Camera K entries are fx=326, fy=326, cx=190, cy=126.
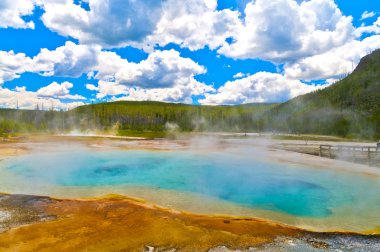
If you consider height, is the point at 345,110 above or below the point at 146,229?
above

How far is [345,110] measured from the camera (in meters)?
79.6

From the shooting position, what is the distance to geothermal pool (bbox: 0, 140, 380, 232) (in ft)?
45.8

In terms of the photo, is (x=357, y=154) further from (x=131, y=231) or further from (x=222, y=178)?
(x=131, y=231)

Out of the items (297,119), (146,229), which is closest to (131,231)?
(146,229)

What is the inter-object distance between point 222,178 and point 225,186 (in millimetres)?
2736

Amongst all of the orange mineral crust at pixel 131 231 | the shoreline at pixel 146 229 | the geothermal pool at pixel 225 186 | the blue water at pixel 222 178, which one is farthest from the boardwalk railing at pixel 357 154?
the orange mineral crust at pixel 131 231

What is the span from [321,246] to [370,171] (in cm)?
1727

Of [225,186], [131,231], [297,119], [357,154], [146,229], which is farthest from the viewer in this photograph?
[297,119]

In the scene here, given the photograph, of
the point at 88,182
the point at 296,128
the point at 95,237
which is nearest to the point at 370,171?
the point at 88,182

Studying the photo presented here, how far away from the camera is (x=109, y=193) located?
16812mm

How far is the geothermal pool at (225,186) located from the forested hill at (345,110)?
40.1m

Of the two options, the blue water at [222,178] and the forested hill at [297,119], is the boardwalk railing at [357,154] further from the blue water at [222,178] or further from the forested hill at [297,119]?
Result: the forested hill at [297,119]

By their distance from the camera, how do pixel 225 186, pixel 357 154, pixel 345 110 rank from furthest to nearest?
pixel 345 110 → pixel 357 154 → pixel 225 186

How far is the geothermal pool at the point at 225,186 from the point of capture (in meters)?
13.9
